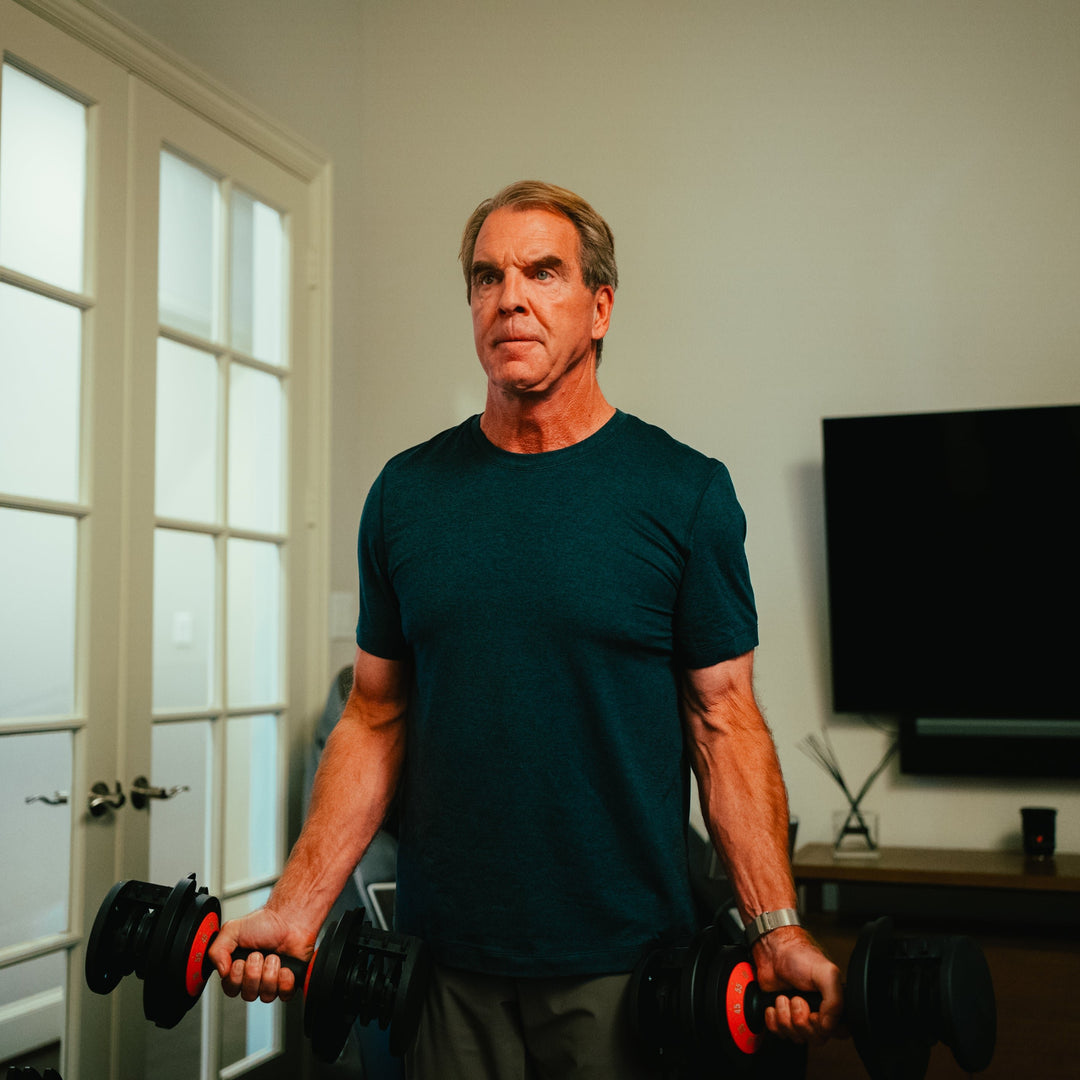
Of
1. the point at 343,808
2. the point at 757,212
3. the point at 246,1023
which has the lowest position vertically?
the point at 246,1023

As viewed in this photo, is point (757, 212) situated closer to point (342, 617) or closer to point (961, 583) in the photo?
point (961, 583)

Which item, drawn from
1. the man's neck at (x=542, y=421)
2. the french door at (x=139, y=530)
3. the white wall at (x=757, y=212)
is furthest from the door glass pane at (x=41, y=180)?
→ the man's neck at (x=542, y=421)

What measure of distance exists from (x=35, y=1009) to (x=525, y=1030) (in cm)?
132

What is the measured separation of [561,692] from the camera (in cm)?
129

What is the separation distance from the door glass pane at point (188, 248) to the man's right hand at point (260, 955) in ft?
5.31

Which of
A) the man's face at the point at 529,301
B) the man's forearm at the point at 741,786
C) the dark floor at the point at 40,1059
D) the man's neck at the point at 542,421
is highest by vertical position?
the man's face at the point at 529,301

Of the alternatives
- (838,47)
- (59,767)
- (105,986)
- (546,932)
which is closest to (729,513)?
(546,932)

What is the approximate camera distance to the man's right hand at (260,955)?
1304 millimetres

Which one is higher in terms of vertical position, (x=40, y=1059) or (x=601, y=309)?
(x=601, y=309)

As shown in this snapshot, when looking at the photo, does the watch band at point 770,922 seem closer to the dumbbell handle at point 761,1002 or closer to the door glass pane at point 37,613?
the dumbbell handle at point 761,1002

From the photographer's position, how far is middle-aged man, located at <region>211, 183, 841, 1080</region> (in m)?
1.28

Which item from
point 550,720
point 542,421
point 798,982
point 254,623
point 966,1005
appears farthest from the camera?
point 254,623

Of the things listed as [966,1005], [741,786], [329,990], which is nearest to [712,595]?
[741,786]

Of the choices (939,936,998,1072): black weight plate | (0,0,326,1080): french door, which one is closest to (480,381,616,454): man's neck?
(939,936,998,1072): black weight plate
